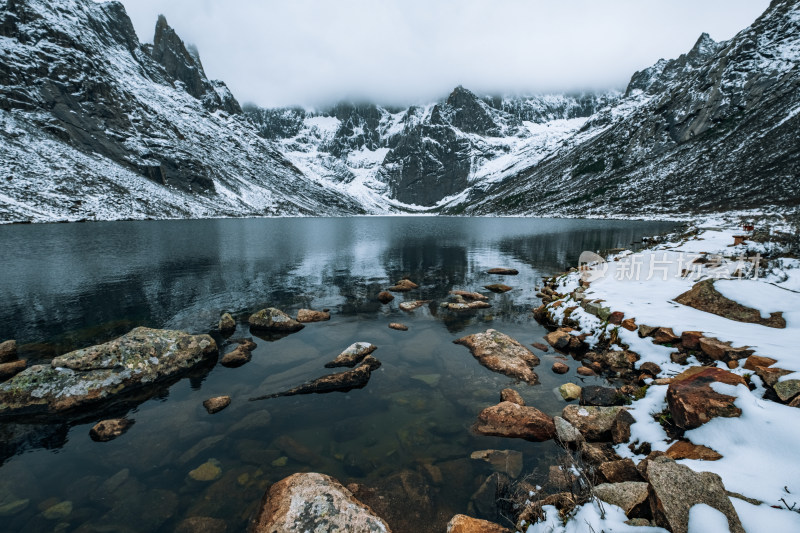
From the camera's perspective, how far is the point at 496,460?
902cm

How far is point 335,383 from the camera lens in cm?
1305

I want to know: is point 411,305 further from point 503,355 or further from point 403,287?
point 503,355

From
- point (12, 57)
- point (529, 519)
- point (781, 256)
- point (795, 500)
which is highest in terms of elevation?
point (12, 57)

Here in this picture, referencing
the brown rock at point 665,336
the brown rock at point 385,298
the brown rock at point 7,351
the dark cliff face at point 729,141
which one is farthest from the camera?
the dark cliff face at point 729,141

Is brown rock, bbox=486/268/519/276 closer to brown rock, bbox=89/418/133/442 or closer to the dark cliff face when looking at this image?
brown rock, bbox=89/418/133/442

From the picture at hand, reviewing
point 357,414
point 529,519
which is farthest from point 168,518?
point 529,519

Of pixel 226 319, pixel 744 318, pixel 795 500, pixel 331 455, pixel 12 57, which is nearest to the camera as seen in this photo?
pixel 795 500

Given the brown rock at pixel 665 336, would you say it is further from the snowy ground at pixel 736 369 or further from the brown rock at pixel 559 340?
the brown rock at pixel 559 340

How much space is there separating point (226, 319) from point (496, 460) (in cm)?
1694

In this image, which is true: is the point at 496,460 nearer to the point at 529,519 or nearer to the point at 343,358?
the point at 529,519

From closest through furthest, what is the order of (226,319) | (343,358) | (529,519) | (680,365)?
1. (529,519)
2. (680,365)
3. (343,358)
4. (226,319)

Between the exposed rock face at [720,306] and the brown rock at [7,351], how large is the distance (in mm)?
30723

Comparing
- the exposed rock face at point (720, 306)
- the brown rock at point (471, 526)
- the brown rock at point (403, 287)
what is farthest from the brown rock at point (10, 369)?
the exposed rock face at point (720, 306)

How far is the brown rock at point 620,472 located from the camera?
263 inches
